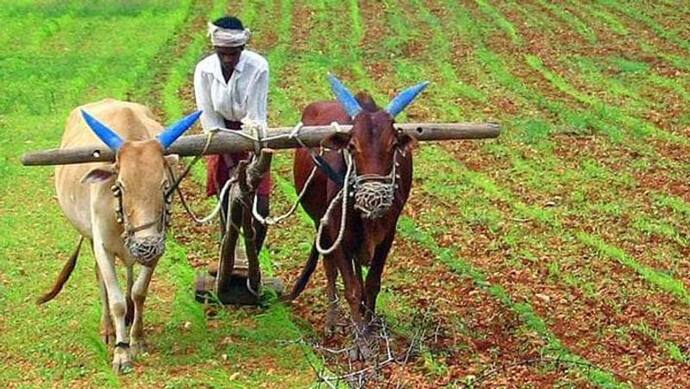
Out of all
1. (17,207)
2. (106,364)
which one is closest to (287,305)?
(106,364)

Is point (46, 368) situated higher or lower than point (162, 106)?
higher

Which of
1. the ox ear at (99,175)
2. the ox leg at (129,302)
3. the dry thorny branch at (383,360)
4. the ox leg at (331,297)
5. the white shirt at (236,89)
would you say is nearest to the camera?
the dry thorny branch at (383,360)

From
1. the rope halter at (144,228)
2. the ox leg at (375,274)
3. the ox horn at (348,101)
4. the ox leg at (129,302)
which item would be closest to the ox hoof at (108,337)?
the ox leg at (129,302)

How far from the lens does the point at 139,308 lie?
7371 mm

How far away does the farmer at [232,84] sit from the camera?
776 cm

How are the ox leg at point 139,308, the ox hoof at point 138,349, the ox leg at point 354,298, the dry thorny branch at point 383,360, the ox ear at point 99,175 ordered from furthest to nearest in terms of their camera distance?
the ox hoof at point 138,349 < the ox leg at point 139,308 < the ox leg at point 354,298 < the ox ear at point 99,175 < the dry thorny branch at point 383,360

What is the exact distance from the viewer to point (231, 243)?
8.04 metres

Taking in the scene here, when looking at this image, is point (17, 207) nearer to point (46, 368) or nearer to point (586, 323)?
point (46, 368)

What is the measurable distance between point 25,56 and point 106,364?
41.2 feet

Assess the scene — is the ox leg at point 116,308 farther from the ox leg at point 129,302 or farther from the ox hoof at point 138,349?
the ox leg at point 129,302

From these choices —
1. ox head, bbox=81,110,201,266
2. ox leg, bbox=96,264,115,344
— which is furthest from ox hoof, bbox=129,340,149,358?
ox head, bbox=81,110,201,266

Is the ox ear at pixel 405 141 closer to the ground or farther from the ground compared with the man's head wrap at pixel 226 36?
closer to the ground

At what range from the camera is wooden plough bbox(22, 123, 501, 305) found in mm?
6926

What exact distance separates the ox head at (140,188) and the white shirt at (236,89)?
0.98m
